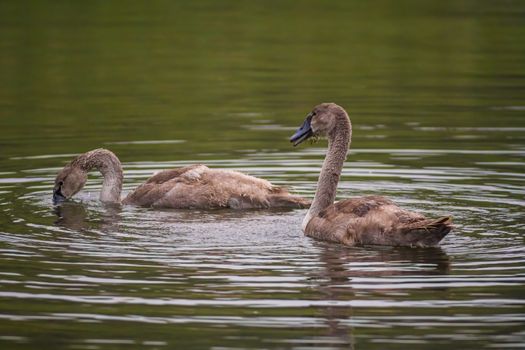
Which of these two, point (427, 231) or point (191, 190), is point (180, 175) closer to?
point (191, 190)

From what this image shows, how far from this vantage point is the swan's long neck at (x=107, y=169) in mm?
16453

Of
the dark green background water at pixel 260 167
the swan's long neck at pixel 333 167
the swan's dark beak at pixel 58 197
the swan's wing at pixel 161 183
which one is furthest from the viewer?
the swan's dark beak at pixel 58 197

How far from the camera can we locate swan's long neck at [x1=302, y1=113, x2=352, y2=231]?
14242 millimetres

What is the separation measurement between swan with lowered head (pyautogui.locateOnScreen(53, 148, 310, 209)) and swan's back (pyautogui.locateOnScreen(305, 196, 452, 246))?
86.3 inches

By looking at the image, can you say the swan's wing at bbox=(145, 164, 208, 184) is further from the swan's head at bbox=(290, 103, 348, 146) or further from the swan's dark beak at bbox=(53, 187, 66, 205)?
the swan's head at bbox=(290, 103, 348, 146)

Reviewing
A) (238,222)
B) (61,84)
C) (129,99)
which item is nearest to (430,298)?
(238,222)

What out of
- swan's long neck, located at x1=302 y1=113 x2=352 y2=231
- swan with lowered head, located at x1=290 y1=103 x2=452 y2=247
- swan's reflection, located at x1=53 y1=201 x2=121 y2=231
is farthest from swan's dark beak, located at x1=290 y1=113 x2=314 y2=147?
swan's reflection, located at x1=53 y1=201 x2=121 y2=231

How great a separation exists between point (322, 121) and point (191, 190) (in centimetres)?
228

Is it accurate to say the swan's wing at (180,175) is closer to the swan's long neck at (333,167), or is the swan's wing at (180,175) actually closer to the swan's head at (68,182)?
the swan's head at (68,182)

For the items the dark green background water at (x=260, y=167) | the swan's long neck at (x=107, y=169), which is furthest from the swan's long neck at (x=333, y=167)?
the swan's long neck at (x=107, y=169)

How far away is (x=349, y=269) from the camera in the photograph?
12055mm

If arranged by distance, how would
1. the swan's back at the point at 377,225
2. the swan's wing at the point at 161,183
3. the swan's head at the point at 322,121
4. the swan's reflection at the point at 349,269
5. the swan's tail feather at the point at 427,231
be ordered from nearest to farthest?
1. the swan's reflection at the point at 349,269
2. the swan's tail feather at the point at 427,231
3. the swan's back at the point at 377,225
4. the swan's head at the point at 322,121
5. the swan's wing at the point at 161,183

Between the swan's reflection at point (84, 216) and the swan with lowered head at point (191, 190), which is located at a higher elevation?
the swan with lowered head at point (191, 190)

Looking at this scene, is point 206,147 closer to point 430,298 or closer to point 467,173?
point 467,173
